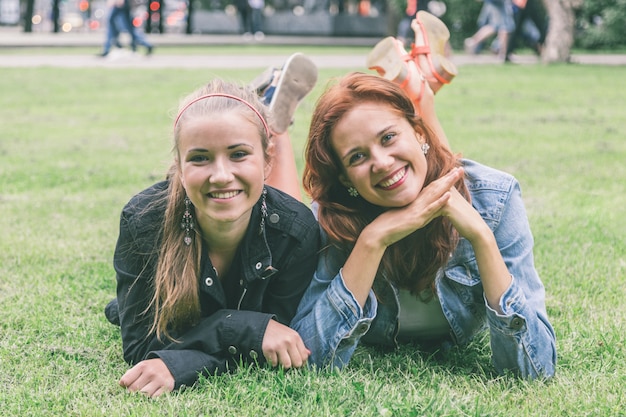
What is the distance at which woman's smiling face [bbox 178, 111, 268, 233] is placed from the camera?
2641 millimetres

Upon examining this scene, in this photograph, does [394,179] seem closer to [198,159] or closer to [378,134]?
[378,134]

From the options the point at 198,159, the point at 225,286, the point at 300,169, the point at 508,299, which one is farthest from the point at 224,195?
the point at 300,169

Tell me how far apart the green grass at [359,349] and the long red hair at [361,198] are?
363 mm

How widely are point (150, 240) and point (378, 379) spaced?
90 cm

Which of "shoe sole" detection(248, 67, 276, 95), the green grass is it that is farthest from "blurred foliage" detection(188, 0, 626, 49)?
"shoe sole" detection(248, 67, 276, 95)

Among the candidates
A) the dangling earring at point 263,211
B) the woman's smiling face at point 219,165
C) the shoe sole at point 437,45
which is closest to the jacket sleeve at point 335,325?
the dangling earring at point 263,211

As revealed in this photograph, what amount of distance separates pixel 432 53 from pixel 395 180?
5.57ft

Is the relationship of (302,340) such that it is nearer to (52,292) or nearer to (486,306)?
(486,306)

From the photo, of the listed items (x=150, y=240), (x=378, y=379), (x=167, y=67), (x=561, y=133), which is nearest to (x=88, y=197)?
(x=150, y=240)

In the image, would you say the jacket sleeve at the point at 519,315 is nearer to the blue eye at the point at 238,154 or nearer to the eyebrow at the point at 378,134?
the eyebrow at the point at 378,134

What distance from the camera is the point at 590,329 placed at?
10.5 ft

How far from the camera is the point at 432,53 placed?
13.8ft

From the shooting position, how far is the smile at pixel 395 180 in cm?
269

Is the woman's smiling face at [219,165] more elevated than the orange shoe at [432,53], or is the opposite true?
the orange shoe at [432,53]
